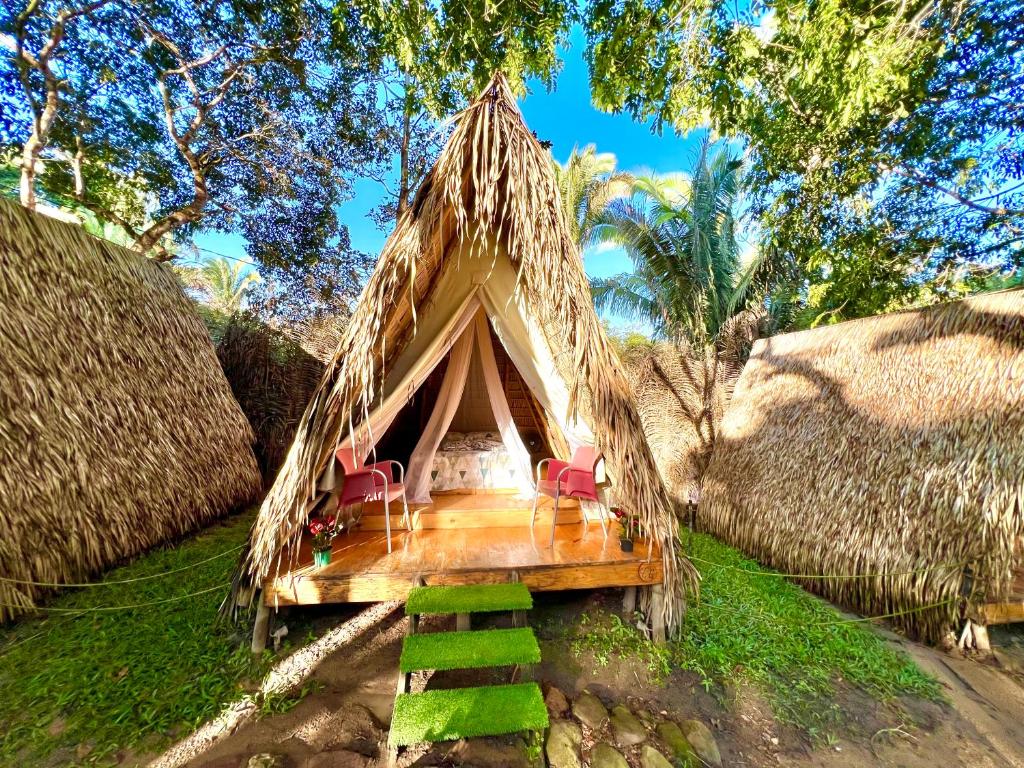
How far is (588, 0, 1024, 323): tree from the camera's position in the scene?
2.88 m

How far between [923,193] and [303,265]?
9006 millimetres

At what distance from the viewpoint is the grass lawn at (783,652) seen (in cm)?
221

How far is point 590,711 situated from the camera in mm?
1954

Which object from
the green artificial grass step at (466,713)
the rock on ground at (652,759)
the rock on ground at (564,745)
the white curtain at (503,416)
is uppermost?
the white curtain at (503,416)

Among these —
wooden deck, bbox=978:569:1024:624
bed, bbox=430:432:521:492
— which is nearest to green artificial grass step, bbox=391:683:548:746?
bed, bbox=430:432:521:492

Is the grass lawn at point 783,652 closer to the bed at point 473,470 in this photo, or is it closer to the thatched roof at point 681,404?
the bed at point 473,470

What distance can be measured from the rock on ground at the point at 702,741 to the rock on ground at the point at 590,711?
44 centimetres

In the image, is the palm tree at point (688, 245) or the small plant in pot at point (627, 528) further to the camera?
the palm tree at point (688, 245)

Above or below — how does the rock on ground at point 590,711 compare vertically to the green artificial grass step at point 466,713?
below

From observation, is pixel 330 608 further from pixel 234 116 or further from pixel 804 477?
pixel 234 116

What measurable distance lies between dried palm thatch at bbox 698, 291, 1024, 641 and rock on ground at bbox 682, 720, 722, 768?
2.16 meters

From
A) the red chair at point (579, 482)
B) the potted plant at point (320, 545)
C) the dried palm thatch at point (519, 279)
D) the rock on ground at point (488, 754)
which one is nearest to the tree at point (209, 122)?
the dried palm thatch at point (519, 279)

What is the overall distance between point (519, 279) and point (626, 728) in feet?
9.51

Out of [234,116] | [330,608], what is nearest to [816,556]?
[330,608]
